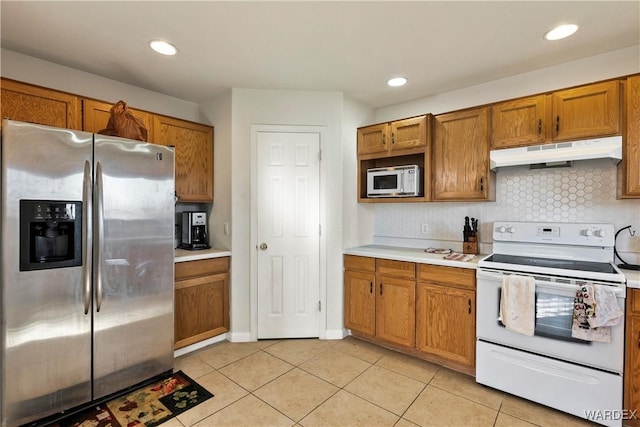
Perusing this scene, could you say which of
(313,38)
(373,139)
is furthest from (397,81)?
(313,38)

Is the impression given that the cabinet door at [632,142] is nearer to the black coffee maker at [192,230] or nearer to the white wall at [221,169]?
the white wall at [221,169]

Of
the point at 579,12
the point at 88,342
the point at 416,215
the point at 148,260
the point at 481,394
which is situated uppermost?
the point at 579,12

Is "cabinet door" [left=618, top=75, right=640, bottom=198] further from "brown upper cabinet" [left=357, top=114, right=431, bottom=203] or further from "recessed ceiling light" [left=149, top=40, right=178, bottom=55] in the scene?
"recessed ceiling light" [left=149, top=40, right=178, bottom=55]

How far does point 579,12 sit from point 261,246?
2855 mm

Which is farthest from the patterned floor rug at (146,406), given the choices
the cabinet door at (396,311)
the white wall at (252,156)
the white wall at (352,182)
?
the white wall at (352,182)

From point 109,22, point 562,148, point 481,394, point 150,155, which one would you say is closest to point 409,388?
point 481,394

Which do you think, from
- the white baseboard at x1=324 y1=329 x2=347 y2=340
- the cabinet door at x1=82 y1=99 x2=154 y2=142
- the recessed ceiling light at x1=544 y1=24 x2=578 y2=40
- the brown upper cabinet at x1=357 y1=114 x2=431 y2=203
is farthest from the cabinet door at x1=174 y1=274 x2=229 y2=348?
the recessed ceiling light at x1=544 y1=24 x2=578 y2=40

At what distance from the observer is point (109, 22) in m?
1.87

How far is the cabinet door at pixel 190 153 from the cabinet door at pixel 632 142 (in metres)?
3.38

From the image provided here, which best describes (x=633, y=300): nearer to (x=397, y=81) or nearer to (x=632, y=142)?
(x=632, y=142)

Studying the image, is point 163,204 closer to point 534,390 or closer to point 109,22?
point 109,22

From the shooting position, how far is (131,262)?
210 cm

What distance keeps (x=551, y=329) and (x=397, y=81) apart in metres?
2.26

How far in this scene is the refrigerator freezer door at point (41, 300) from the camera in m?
1.66
